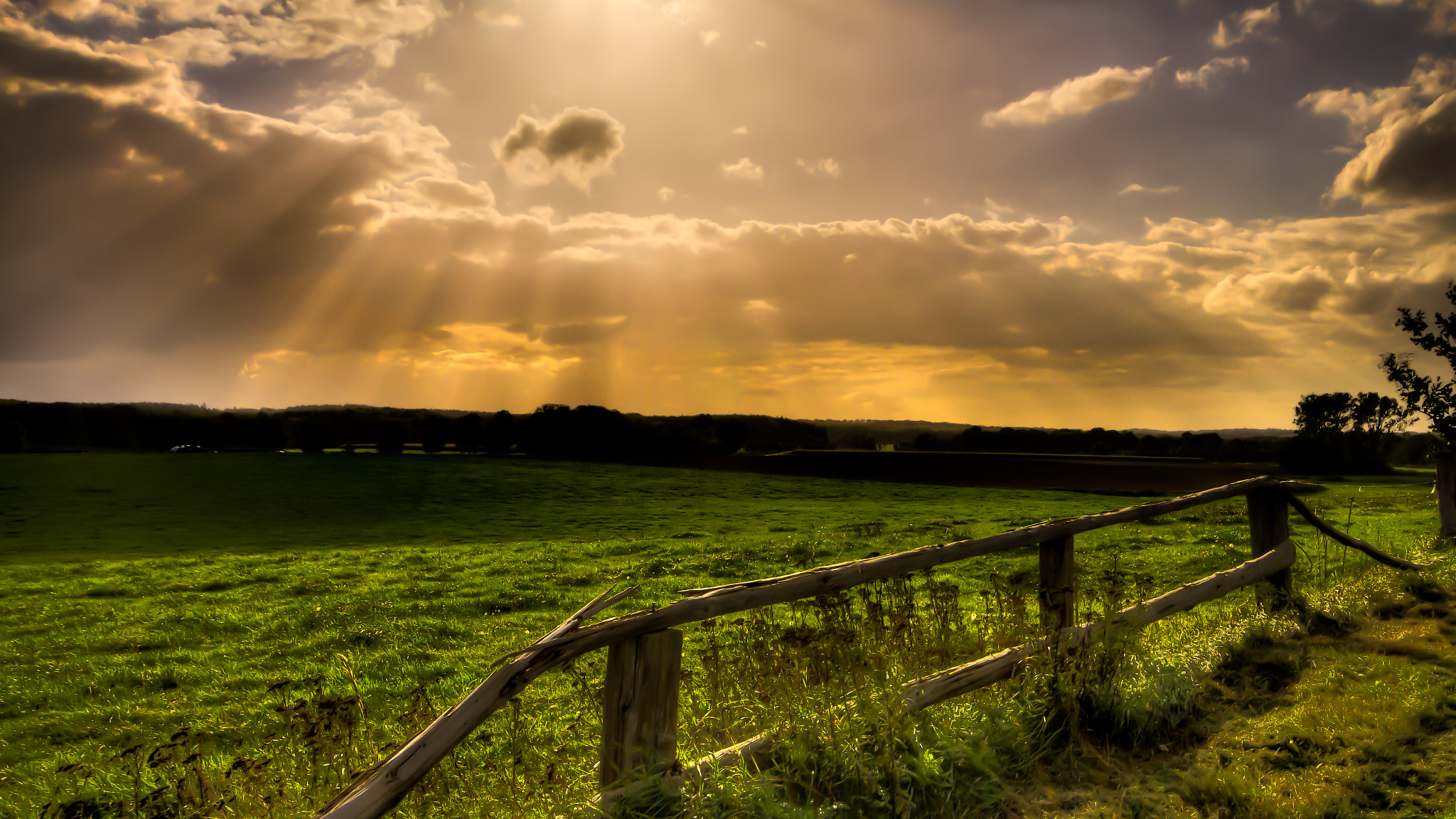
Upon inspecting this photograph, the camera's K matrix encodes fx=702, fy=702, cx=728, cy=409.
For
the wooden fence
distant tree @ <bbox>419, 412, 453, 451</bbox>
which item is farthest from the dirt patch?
distant tree @ <bbox>419, 412, 453, 451</bbox>

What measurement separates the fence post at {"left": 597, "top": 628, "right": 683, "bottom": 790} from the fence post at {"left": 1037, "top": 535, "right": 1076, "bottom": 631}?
352 cm

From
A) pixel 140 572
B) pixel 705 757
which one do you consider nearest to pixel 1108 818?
pixel 705 757

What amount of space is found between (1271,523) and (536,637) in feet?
33.0

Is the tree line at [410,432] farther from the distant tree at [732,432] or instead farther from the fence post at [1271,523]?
the fence post at [1271,523]

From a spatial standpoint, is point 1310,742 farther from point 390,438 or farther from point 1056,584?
point 390,438

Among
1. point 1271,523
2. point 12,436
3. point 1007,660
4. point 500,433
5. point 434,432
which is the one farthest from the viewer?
point 12,436

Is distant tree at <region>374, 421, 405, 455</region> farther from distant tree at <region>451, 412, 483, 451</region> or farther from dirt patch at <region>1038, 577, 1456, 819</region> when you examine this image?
dirt patch at <region>1038, 577, 1456, 819</region>

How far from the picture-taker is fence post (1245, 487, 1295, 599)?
7671 mm

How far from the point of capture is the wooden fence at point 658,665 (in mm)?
2924

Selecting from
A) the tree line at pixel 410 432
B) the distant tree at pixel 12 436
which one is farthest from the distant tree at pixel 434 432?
the distant tree at pixel 12 436

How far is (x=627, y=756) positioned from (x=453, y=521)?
98.8 ft

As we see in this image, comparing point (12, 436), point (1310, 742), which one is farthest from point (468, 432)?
point (1310, 742)

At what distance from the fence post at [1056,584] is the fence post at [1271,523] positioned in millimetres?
3438

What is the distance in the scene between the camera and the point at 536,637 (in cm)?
1133
